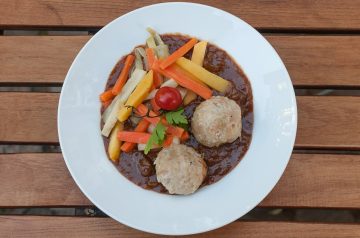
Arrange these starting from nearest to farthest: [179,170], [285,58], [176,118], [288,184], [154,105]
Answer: [179,170], [176,118], [154,105], [288,184], [285,58]

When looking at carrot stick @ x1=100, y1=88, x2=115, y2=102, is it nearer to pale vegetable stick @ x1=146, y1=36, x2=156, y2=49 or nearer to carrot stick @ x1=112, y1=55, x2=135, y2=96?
carrot stick @ x1=112, y1=55, x2=135, y2=96

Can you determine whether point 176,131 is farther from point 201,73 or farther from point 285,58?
point 285,58

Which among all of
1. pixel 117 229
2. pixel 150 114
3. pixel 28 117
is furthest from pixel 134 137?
pixel 28 117

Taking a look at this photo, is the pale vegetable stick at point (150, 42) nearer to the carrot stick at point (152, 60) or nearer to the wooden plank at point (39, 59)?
the carrot stick at point (152, 60)

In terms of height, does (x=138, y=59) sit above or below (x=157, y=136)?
above

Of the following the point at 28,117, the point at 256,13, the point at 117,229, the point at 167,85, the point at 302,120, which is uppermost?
the point at 256,13

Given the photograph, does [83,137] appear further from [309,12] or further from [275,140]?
[309,12]

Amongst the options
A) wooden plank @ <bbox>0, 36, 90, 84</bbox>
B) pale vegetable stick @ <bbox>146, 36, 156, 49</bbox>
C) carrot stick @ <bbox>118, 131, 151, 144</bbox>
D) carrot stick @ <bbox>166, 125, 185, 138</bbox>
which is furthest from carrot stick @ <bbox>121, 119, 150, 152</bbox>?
wooden plank @ <bbox>0, 36, 90, 84</bbox>
